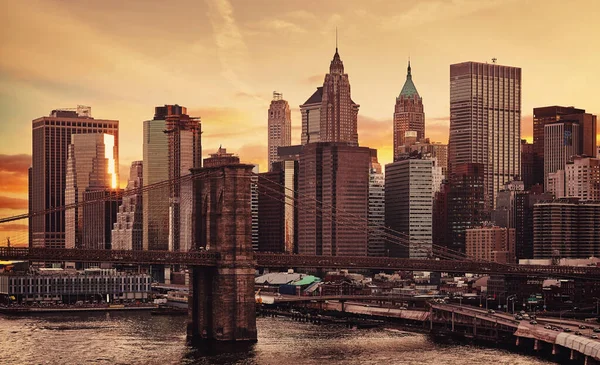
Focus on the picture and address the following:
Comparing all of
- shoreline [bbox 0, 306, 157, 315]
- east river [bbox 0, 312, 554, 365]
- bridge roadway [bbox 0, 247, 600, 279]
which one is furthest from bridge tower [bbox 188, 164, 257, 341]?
shoreline [bbox 0, 306, 157, 315]

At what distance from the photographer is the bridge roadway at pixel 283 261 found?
106 m

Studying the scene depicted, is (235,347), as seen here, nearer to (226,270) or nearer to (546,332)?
(226,270)

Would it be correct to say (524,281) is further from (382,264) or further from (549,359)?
(549,359)

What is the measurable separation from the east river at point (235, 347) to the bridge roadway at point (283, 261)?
24.7 feet

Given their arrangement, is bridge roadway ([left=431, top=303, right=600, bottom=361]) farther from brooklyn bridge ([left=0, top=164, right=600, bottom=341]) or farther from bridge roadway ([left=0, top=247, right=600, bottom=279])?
brooklyn bridge ([left=0, top=164, right=600, bottom=341])

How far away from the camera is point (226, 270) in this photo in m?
110

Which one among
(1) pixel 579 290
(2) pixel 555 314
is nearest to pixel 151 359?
(2) pixel 555 314

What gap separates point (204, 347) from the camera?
10656cm

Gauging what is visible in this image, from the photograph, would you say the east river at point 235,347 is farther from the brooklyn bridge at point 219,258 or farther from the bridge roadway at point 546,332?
the brooklyn bridge at point 219,258

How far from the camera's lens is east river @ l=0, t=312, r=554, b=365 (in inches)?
3878

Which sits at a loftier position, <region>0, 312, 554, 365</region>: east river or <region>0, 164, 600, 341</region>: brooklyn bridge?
<region>0, 164, 600, 341</region>: brooklyn bridge

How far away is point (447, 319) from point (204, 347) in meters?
34.4

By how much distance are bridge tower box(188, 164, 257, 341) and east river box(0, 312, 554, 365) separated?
9.34 feet

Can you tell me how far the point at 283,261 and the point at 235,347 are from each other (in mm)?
15936
